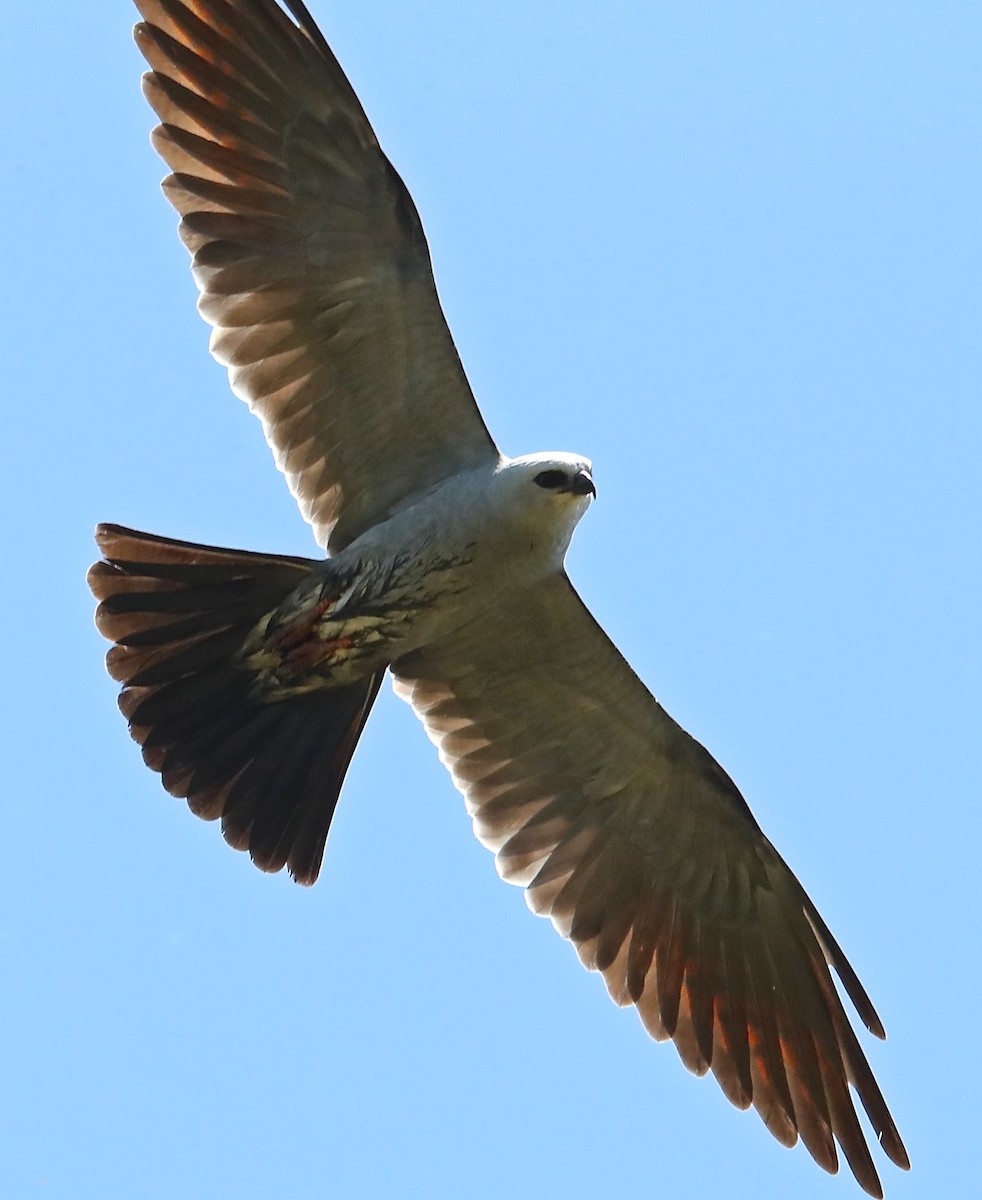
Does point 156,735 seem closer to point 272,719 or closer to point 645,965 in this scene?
point 272,719

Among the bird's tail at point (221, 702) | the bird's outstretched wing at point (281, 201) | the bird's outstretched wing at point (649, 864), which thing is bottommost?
the bird's outstretched wing at point (649, 864)

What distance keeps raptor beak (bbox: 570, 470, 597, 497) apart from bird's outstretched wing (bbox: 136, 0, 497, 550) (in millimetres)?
781

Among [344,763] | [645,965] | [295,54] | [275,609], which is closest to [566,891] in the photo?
[645,965]

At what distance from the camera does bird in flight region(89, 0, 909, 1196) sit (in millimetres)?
8516

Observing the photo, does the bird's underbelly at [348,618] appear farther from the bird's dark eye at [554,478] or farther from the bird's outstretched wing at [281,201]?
the bird's outstretched wing at [281,201]

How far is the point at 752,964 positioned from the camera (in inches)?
377

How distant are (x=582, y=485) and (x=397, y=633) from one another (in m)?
1.23

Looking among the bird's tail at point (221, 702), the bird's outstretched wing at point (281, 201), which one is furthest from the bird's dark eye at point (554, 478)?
the bird's tail at point (221, 702)

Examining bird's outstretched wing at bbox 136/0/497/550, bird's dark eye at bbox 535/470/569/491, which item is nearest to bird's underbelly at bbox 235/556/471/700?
bird's dark eye at bbox 535/470/569/491

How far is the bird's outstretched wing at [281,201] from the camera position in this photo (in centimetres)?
848

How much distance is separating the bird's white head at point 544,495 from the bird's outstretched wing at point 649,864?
0.68 meters

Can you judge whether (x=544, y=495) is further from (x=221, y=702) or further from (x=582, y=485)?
(x=221, y=702)

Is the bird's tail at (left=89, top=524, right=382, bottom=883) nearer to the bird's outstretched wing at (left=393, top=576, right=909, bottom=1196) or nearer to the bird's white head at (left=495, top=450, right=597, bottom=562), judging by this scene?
the bird's outstretched wing at (left=393, top=576, right=909, bottom=1196)

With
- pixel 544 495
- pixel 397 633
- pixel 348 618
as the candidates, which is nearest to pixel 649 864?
pixel 397 633
